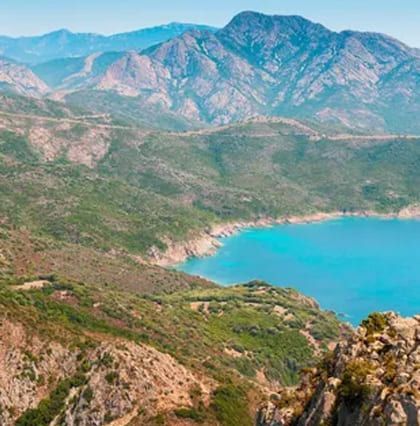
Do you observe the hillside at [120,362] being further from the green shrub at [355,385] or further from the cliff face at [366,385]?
the green shrub at [355,385]

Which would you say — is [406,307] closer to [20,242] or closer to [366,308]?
[366,308]

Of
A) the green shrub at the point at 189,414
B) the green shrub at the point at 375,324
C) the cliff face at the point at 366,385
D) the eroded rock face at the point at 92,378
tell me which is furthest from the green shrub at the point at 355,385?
the eroded rock face at the point at 92,378

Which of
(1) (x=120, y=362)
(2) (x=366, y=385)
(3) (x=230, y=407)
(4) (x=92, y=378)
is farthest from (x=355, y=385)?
(4) (x=92, y=378)

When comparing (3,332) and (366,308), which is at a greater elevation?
(3,332)

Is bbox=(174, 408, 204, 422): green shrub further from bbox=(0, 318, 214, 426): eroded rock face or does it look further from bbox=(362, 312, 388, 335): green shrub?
bbox=(362, 312, 388, 335): green shrub

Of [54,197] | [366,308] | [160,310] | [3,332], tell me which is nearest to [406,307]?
[366,308]

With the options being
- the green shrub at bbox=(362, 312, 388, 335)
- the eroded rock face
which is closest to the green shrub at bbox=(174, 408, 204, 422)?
the eroded rock face

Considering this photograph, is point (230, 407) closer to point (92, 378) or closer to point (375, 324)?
point (92, 378)
